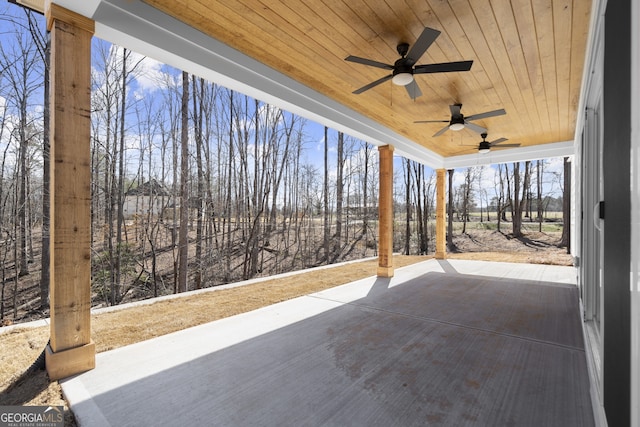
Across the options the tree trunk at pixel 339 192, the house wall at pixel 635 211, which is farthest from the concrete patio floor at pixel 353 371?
the tree trunk at pixel 339 192

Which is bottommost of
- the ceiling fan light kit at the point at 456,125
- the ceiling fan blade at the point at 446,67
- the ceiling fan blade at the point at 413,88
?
the ceiling fan light kit at the point at 456,125

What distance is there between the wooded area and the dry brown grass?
333cm

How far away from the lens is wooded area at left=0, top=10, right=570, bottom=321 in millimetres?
5212

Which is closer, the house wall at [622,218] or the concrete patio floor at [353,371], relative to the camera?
the house wall at [622,218]

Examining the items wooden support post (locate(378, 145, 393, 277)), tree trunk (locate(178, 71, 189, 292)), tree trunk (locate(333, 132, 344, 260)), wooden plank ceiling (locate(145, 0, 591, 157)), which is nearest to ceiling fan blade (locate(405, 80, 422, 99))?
wooden plank ceiling (locate(145, 0, 591, 157))

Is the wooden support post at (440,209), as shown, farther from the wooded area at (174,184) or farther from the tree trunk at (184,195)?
the tree trunk at (184,195)

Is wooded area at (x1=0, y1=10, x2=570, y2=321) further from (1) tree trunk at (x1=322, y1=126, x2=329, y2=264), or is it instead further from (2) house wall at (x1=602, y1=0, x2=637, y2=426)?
(2) house wall at (x1=602, y1=0, x2=637, y2=426)

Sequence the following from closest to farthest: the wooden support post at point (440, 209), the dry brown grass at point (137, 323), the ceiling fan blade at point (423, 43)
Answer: the dry brown grass at point (137, 323) → the ceiling fan blade at point (423, 43) → the wooden support post at point (440, 209)

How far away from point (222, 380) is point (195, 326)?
108 cm

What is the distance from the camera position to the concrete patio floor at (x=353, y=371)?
5.21ft

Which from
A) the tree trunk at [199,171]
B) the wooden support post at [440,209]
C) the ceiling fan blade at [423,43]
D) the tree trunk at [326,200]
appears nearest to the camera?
the ceiling fan blade at [423,43]

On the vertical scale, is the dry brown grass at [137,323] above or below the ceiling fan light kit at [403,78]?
below

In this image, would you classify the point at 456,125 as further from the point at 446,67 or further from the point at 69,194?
the point at 69,194

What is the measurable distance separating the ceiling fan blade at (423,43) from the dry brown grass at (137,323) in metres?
3.13
